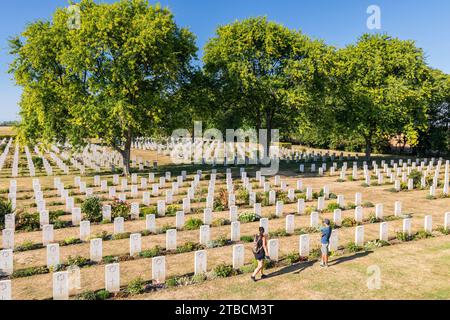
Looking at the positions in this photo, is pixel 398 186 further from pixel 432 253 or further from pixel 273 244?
pixel 273 244

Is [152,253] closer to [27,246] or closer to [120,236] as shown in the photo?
[120,236]

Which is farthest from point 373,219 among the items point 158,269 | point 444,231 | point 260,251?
point 158,269

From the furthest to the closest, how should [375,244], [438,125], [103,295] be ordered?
1. [438,125]
2. [375,244]
3. [103,295]

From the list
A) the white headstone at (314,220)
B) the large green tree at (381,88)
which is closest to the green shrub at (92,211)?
the white headstone at (314,220)

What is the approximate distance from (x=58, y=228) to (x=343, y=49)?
36929 millimetres

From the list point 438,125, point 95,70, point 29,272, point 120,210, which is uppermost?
point 95,70

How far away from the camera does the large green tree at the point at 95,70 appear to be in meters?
27.0

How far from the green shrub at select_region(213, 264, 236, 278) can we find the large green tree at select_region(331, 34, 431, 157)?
29859 millimetres

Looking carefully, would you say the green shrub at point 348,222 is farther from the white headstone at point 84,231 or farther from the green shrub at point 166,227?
the white headstone at point 84,231

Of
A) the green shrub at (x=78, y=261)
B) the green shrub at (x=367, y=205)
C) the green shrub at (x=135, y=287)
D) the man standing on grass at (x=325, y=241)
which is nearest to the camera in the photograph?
the green shrub at (x=135, y=287)

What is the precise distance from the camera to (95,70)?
91.2 ft

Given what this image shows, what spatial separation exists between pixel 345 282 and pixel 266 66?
2674 cm

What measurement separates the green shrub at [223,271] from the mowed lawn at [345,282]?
260 mm

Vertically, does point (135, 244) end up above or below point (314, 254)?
above
